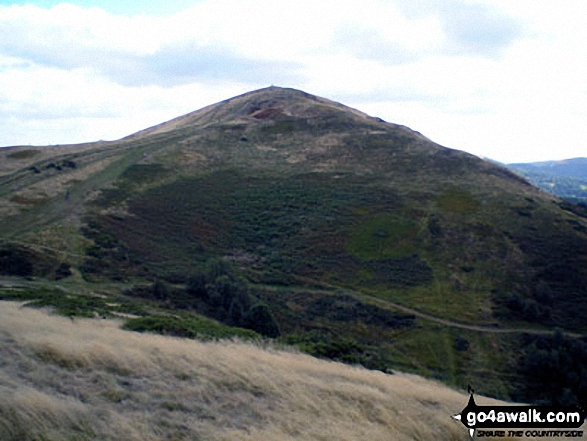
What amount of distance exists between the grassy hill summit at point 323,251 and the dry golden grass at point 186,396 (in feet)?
12.4

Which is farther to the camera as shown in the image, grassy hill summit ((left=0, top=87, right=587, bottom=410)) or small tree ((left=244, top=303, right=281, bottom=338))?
grassy hill summit ((left=0, top=87, right=587, bottom=410))

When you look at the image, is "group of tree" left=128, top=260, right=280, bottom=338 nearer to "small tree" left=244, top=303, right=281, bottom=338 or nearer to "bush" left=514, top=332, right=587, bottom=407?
"small tree" left=244, top=303, right=281, bottom=338

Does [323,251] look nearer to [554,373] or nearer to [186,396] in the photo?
[554,373]

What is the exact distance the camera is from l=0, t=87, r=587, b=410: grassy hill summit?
22547 mm

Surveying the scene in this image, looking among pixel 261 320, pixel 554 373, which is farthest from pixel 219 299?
pixel 554 373

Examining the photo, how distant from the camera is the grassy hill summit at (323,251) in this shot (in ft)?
74.0

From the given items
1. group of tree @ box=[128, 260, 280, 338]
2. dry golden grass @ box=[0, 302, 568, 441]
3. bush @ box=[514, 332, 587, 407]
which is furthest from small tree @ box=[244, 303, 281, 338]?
dry golden grass @ box=[0, 302, 568, 441]

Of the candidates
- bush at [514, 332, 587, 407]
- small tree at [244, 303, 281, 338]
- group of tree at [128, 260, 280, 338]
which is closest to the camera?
bush at [514, 332, 587, 407]

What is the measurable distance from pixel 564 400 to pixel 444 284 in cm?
1202

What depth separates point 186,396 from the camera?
6.61 meters

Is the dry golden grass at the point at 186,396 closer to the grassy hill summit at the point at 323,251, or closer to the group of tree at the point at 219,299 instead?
the grassy hill summit at the point at 323,251

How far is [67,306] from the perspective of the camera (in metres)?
13.9

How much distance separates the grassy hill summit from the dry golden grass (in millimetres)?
3774

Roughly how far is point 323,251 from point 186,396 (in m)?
29.0
